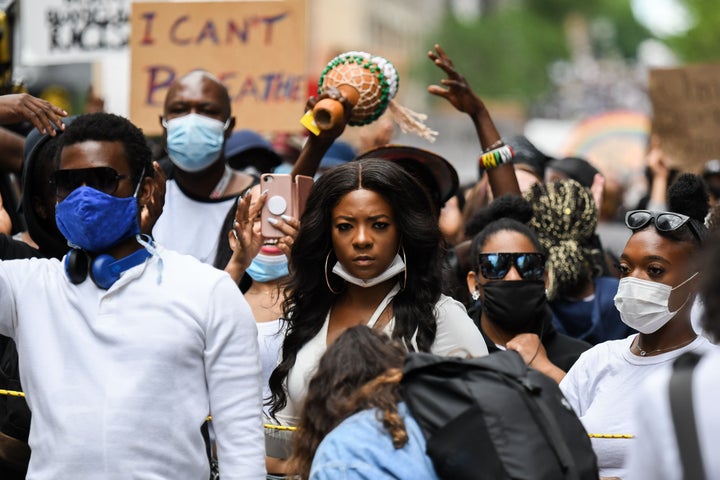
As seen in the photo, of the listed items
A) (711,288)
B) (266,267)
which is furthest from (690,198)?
(711,288)

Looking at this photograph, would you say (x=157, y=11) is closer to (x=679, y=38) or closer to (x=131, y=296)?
(x=131, y=296)

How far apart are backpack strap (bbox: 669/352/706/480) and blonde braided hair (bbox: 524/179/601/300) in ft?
11.9

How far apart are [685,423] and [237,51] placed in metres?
6.24

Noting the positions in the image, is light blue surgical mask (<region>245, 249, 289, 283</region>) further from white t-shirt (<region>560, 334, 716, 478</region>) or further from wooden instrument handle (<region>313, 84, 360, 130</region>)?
white t-shirt (<region>560, 334, 716, 478</region>)

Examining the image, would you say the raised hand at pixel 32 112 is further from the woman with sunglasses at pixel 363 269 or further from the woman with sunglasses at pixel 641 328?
the woman with sunglasses at pixel 641 328

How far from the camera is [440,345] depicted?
4211mm

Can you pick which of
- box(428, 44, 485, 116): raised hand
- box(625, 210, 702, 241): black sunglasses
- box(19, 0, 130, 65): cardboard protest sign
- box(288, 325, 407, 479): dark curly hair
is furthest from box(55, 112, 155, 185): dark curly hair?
box(19, 0, 130, 65): cardboard protest sign

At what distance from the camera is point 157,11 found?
817cm

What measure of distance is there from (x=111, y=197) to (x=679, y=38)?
121 feet

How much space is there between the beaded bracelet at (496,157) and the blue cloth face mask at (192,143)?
1273 millimetres

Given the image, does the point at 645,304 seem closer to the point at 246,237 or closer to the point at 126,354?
the point at 246,237

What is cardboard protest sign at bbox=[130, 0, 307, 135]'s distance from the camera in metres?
8.01

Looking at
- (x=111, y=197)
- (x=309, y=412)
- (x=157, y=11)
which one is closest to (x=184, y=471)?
(x=309, y=412)

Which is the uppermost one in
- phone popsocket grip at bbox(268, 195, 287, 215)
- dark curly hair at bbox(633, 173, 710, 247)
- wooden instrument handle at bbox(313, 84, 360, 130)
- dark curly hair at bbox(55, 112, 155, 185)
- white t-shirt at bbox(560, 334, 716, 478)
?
wooden instrument handle at bbox(313, 84, 360, 130)
